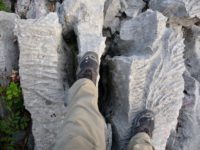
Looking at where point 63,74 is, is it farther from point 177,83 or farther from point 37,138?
point 177,83

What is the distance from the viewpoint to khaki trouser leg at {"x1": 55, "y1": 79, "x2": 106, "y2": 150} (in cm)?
407

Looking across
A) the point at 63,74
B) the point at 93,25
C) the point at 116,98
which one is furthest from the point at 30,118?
the point at 93,25

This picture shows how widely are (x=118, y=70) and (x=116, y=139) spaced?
117 centimetres

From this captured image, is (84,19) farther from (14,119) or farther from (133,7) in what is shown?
(14,119)

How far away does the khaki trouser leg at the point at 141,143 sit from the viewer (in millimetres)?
4703

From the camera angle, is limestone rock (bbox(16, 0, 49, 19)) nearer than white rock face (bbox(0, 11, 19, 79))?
No

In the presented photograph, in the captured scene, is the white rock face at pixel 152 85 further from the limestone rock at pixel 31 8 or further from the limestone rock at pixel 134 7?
the limestone rock at pixel 31 8

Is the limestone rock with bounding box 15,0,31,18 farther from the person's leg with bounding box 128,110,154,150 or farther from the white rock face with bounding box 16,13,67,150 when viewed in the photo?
the person's leg with bounding box 128,110,154,150

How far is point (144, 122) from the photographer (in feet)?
17.5

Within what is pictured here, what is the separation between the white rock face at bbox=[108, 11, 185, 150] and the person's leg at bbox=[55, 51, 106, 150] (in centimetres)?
69

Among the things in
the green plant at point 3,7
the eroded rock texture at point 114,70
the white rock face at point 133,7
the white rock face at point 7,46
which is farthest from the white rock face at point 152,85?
the green plant at point 3,7

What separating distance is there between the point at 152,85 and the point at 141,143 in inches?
48.1

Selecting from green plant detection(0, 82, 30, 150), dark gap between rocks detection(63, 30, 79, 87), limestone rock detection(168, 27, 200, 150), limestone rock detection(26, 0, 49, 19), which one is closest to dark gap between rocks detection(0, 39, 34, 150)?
green plant detection(0, 82, 30, 150)

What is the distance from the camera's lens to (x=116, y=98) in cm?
584
